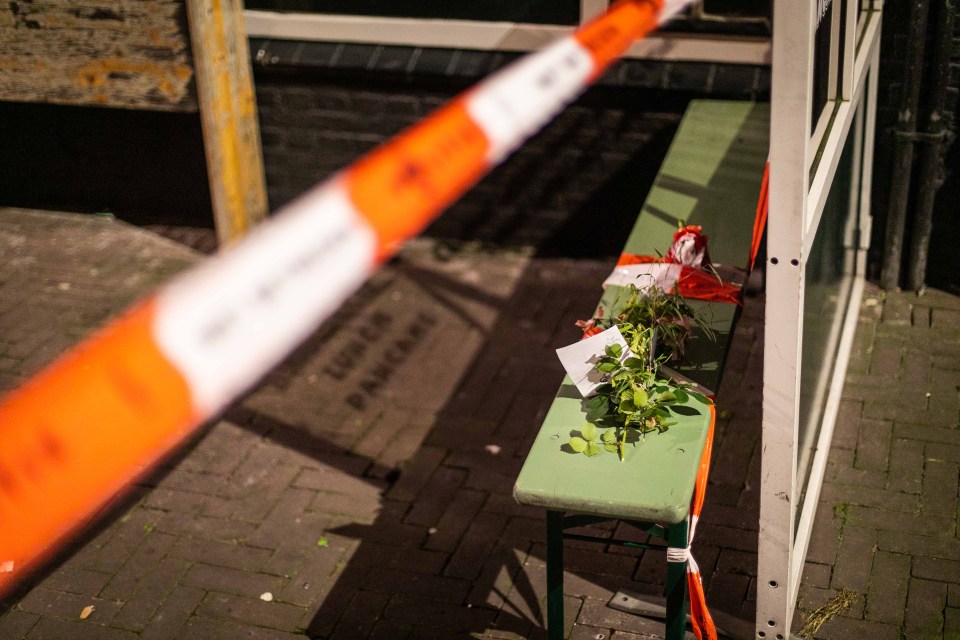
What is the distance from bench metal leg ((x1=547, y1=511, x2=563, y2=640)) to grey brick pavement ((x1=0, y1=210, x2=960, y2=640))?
0.30 m

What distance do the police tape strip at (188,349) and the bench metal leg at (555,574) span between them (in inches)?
68.0

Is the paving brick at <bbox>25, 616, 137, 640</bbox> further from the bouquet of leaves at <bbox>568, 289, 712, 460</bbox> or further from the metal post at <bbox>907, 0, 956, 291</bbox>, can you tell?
the metal post at <bbox>907, 0, 956, 291</bbox>

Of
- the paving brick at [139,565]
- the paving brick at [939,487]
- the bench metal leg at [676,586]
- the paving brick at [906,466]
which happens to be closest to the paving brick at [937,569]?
the paving brick at [939,487]

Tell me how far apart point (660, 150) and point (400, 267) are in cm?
169

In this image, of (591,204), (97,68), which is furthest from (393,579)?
(97,68)

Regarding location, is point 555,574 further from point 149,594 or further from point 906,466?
point 906,466

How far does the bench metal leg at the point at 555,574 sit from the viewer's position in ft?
10.4

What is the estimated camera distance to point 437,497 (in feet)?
14.5

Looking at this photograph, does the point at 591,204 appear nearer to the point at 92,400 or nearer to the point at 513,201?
the point at 513,201

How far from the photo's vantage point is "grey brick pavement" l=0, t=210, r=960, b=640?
12.4 feet

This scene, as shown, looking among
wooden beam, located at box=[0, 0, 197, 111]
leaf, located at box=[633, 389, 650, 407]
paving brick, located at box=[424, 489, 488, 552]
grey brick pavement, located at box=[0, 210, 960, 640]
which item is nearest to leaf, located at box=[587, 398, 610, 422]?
leaf, located at box=[633, 389, 650, 407]

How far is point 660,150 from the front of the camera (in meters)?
5.70

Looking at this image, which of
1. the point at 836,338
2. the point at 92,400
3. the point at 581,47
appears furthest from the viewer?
the point at 836,338

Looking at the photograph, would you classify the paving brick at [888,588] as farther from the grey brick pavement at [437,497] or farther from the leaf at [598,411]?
the leaf at [598,411]
